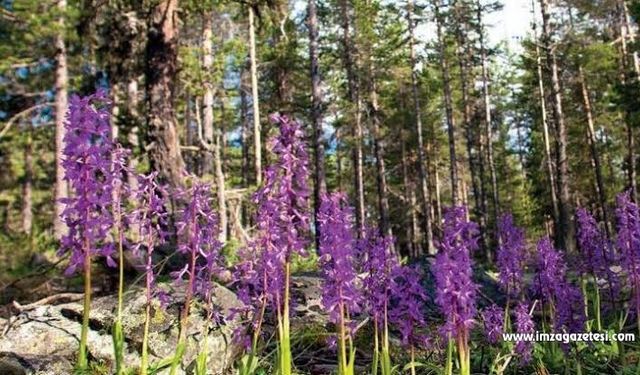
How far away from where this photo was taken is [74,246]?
8.71ft

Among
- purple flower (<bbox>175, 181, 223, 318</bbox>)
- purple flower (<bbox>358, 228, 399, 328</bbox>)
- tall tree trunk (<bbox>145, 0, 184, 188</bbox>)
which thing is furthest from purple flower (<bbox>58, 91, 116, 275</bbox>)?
tall tree trunk (<bbox>145, 0, 184, 188</bbox>)

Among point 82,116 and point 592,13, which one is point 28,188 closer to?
point 82,116

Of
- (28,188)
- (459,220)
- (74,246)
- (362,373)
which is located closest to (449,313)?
(459,220)

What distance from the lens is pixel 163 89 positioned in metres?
9.33

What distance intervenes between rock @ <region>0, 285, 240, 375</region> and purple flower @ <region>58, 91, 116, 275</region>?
134 cm

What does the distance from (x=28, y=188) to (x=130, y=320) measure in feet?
84.1

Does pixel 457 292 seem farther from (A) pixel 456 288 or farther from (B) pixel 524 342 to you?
(B) pixel 524 342

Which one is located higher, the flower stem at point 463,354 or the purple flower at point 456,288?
the purple flower at point 456,288

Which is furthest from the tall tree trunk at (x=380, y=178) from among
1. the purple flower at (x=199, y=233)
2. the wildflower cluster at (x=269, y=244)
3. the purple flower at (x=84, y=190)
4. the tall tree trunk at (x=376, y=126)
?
the purple flower at (x=84, y=190)

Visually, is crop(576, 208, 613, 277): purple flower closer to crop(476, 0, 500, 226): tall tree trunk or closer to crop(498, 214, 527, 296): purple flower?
crop(498, 214, 527, 296): purple flower

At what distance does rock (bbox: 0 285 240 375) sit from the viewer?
3.91 metres

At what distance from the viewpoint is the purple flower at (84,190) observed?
8.66ft

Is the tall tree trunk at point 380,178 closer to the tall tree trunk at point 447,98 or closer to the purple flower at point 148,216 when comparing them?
the tall tree trunk at point 447,98

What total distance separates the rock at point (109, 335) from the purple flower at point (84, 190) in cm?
134
